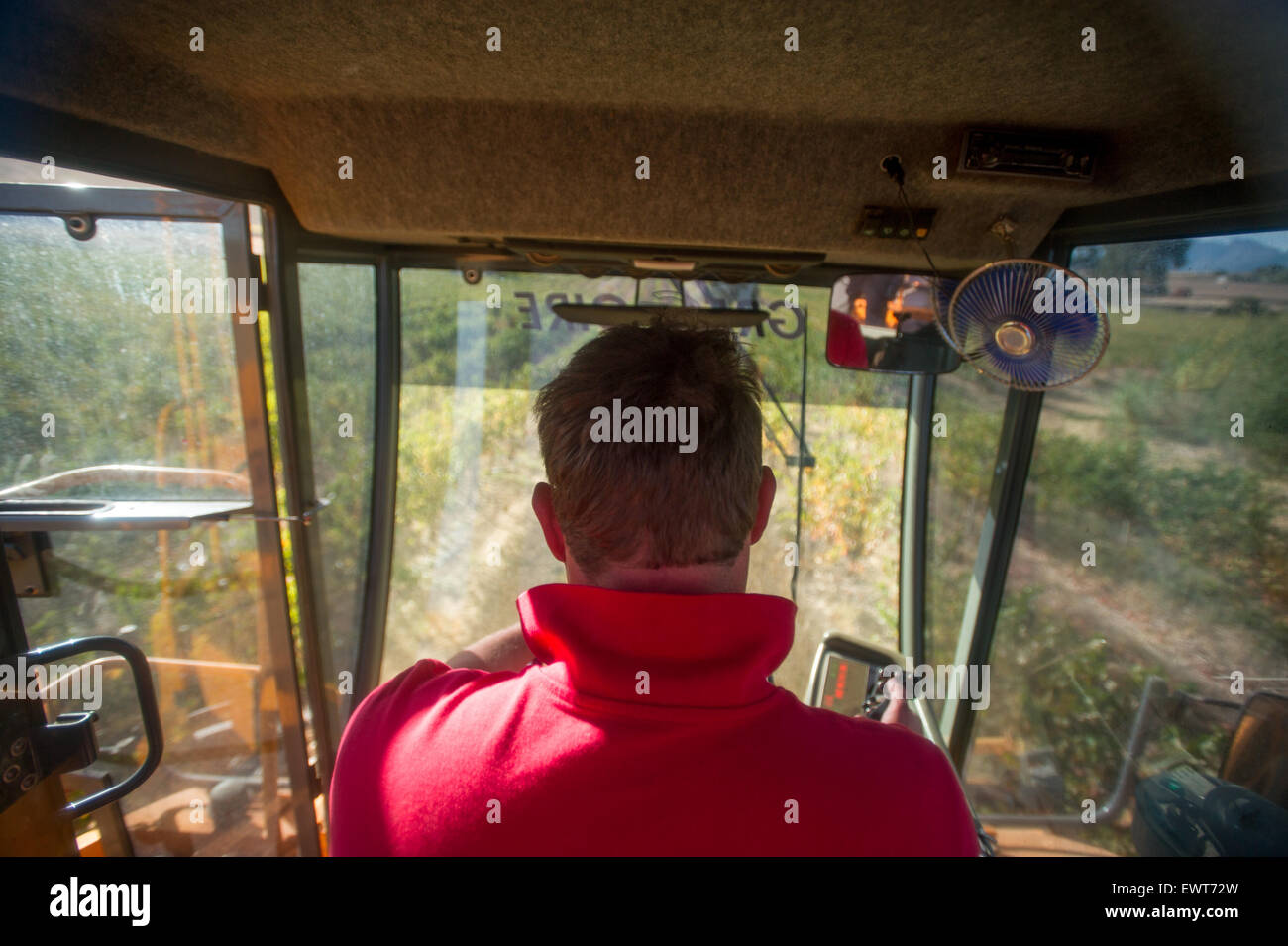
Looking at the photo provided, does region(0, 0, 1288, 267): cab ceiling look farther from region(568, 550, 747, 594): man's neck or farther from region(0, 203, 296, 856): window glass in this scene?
region(568, 550, 747, 594): man's neck

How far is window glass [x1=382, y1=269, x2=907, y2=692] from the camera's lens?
2887 mm

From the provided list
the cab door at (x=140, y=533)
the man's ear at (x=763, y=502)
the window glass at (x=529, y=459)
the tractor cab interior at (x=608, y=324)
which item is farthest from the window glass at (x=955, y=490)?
the cab door at (x=140, y=533)

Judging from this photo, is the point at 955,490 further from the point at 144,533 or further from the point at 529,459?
the point at 144,533

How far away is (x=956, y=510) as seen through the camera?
3027mm

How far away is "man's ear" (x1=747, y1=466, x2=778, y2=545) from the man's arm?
0.74m

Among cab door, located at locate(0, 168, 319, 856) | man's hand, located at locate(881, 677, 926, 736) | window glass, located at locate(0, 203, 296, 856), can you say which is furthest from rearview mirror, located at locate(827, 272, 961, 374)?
window glass, located at locate(0, 203, 296, 856)

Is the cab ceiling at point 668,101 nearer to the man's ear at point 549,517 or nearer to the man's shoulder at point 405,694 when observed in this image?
the man's ear at point 549,517

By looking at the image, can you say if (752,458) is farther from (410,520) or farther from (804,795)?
(410,520)

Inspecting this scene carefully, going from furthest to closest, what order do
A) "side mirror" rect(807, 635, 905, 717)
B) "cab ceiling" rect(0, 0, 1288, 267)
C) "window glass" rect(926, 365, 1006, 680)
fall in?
"window glass" rect(926, 365, 1006, 680)
"side mirror" rect(807, 635, 905, 717)
"cab ceiling" rect(0, 0, 1288, 267)

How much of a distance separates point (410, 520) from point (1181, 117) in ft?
11.2

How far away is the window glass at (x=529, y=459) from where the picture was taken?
2887 millimetres

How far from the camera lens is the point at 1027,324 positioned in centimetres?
169

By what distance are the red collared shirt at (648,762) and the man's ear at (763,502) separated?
21 cm

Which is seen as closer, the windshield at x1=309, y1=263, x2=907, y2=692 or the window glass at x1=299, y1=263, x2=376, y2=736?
the window glass at x1=299, y1=263, x2=376, y2=736
